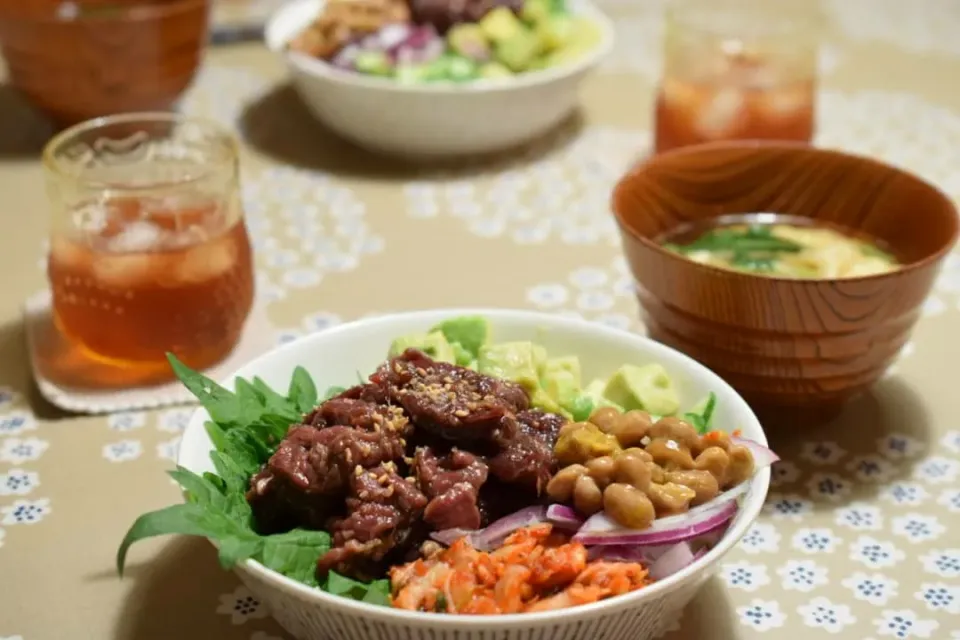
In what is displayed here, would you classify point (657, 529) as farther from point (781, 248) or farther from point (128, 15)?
point (128, 15)

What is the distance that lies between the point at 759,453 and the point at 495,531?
10.8 inches

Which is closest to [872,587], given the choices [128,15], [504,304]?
[504,304]

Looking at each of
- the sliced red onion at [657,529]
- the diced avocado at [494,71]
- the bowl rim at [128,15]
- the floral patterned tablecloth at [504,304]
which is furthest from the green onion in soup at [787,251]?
the bowl rim at [128,15]

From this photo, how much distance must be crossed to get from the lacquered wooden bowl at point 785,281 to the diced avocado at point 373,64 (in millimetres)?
789

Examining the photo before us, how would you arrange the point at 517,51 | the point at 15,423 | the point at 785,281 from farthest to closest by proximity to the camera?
the point at 517,51 < the point at 15,423 < the point at 785,281

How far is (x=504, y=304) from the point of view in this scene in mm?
1743

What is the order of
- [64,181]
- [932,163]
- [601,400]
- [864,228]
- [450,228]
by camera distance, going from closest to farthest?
[601,400]
[64,181]
[864,228]
[450,228]
[932,163]

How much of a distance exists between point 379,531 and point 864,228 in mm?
914

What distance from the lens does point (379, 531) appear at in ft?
3.34

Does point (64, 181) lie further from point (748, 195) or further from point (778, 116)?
point (778, 116)

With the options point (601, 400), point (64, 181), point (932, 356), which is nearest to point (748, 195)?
point (932, 356)

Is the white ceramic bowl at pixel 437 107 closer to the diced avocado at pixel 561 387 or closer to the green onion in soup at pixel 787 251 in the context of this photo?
the green onion in soup at pixel 787 251

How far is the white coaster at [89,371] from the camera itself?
1.49 meters

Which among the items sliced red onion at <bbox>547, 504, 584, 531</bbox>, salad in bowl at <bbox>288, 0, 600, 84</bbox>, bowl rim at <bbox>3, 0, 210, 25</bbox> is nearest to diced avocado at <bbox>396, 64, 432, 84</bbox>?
salad in bowl at <bbox>288, 0, 600, 84</bbox>
